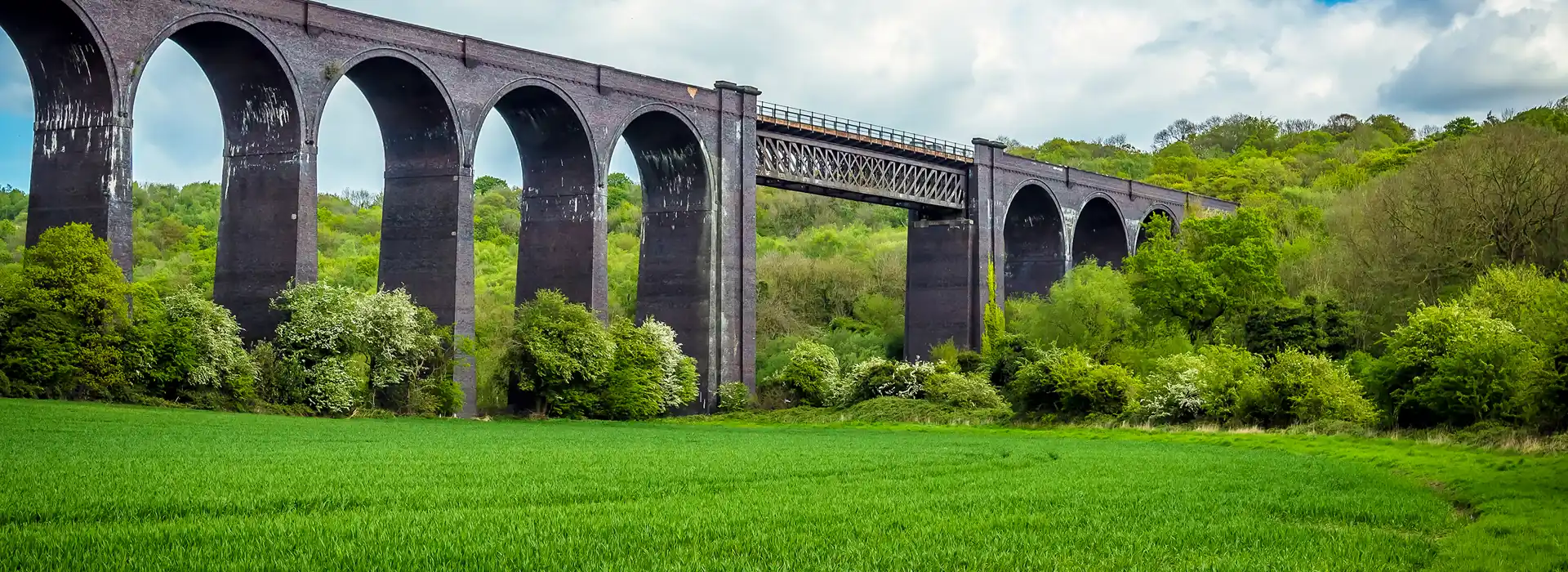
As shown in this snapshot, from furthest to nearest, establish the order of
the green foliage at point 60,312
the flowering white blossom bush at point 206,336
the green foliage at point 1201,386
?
the green foliage at point 1201,386 → the flowering white blossom bush at point 206,336 → the green foliage at point 60,312

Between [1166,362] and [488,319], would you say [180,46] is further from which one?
[1166,362]

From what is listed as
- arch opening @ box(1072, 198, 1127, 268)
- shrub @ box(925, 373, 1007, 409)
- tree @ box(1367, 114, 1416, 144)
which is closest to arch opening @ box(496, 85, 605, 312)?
shrub @ box(925, 373, 1007, 409)

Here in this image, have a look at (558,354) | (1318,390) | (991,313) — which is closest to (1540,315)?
(1318,390)

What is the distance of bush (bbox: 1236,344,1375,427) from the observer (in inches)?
1476

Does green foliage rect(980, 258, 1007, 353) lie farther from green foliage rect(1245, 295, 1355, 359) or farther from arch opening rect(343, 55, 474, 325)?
arch opening rect(343, 55, 474, 325)

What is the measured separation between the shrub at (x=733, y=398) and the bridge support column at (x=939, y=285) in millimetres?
14720

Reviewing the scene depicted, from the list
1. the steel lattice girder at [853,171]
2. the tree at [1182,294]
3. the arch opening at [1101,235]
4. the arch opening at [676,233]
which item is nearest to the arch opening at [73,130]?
the arch opening at [676,233]

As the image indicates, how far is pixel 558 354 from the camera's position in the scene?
1861 inches

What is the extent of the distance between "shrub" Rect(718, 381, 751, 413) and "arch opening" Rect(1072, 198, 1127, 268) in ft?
99.5

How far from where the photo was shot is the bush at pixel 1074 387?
4469 cm

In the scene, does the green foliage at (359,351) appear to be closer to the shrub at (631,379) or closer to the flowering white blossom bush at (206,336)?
the flowering white blossom bush at (206,336)

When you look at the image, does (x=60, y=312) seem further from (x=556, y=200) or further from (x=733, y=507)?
(x=733, y=507)

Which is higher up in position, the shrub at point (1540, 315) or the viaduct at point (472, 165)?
the viaduct at point (472, 165)

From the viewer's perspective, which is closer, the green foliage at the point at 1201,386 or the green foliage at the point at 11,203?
the green foliage at the point at 1201,386
